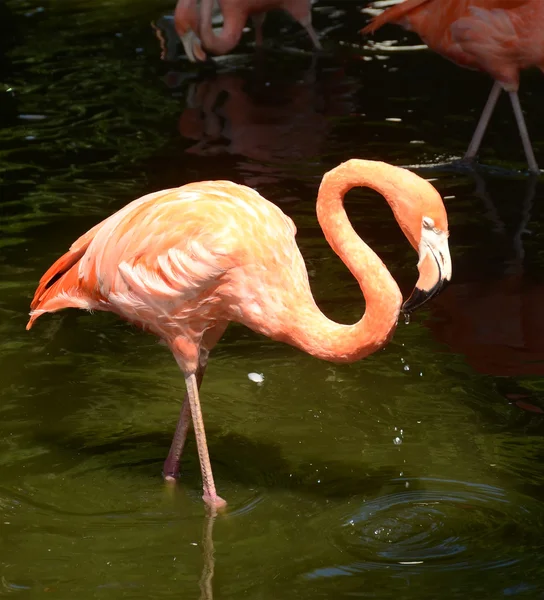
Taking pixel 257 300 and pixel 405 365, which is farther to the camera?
pixel 405 365

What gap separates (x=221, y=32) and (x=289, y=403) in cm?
530

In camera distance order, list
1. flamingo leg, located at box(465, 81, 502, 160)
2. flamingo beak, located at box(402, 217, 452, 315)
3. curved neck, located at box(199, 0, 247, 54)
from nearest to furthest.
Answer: flamingo beak, located at box(402, 217, 452, 315) < flamingo leg, located at box(465, 81, 502, 160) < curved neck, located at box(199, 0, 247, 54)

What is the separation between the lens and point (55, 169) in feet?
23.6

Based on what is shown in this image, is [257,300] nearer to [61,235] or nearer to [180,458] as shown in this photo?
[180,458]

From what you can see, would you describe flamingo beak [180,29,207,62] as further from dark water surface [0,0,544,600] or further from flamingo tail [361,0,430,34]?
flamingo tail [361,0,430,34]

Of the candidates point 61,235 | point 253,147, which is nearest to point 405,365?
point 61,235

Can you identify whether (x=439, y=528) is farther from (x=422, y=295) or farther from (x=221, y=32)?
(x=221, y=32)

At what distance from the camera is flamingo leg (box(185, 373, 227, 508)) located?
371 cm

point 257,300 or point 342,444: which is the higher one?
point 257,300

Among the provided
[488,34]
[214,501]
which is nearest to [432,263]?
[214,501]

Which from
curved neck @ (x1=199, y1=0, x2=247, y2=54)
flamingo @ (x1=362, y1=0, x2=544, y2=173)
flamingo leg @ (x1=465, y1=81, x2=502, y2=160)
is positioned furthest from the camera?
curved neck @ (x1=199, y1=0, x2=247, y2=54)

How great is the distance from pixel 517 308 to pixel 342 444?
1419mm

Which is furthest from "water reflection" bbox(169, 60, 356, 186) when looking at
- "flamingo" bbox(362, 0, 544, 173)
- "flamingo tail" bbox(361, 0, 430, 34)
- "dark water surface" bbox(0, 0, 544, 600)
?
"flamingo" bbox(362, 0, 544, 173)

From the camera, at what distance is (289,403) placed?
4.51 metres
